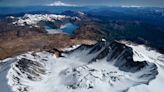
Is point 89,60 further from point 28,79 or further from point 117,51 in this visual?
point 28,79

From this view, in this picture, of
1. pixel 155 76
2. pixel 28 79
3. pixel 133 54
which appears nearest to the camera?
pixel 155 76

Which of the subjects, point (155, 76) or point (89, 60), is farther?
point (89, 60)

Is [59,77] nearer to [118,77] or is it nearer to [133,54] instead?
[118,77]

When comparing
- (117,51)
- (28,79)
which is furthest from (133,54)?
(28,79)

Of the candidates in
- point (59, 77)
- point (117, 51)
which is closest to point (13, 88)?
point (59, 77)

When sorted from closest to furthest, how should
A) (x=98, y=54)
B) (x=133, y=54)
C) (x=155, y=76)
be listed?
(x=155, y=76), (x=133, y=54), (x=98, y=54)

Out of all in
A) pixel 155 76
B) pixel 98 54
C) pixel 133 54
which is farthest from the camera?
pixel 98 54
